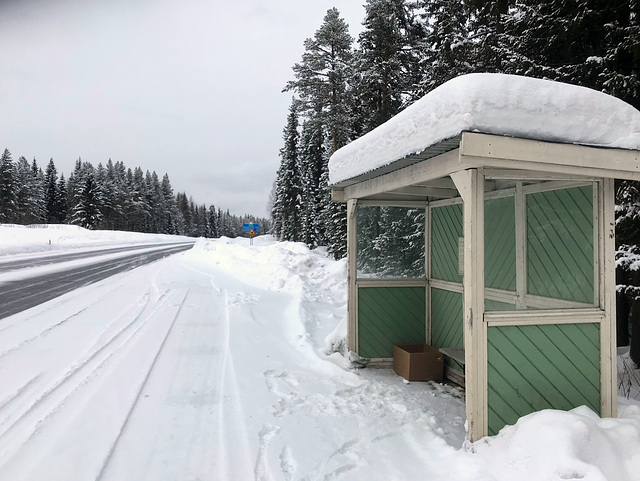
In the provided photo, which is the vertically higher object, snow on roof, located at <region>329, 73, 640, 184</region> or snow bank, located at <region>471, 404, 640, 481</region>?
snow on roof, located at <region>329, 73, 640, 184</region>

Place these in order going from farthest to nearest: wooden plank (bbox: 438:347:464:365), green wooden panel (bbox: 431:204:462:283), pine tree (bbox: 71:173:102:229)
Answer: pine tree (bbox: 71:173:102:229), green wooden panel (bbox: 431:204:462:283), wooden plank (bbox: 438:347:464:365)

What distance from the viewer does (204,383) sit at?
17.0 feet

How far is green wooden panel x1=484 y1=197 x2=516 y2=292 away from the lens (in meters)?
5.16

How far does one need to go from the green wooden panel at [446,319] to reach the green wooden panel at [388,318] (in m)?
0.20

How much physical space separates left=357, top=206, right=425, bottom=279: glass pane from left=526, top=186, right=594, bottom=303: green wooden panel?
7.45ft

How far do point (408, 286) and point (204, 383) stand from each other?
330cm

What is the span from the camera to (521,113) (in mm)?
3465

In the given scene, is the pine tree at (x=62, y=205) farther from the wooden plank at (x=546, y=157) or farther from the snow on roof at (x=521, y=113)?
the wooden plank at (x=546, y=157)

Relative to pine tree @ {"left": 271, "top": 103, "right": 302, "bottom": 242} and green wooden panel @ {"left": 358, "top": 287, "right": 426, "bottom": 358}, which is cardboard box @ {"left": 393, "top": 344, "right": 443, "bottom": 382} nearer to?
green wooden panel @ {"left": 358, "top": 287, "right": 426, "bottom": 358}

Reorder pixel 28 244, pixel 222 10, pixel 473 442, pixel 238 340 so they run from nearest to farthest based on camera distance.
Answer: pixel 473 442 → pixel 222 10 → pixel 238 340 → pixel 28 244

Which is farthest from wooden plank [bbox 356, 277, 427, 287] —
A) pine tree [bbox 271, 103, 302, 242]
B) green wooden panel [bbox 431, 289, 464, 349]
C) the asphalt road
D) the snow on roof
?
pine tree [bbox 271, 103, 302, 242]

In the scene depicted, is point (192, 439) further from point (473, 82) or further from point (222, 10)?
point (222, 10)

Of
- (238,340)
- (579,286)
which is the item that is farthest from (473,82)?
(238,340)

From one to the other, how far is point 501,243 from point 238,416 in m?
3.63
